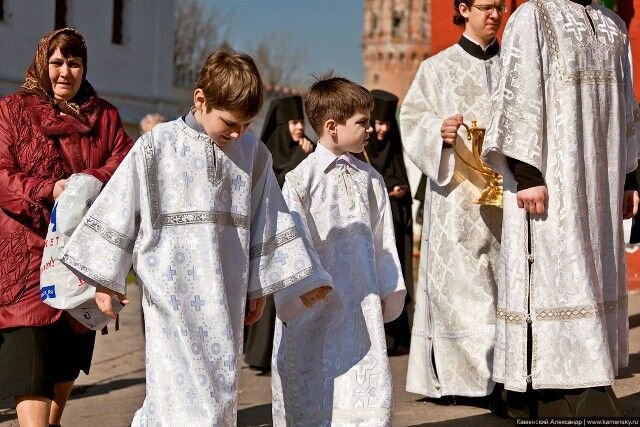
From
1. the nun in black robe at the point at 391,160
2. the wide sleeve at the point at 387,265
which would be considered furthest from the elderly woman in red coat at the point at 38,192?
the nun in black robe at the point at 391,160

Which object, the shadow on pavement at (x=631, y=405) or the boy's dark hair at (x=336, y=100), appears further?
the shadow on pavement at (x=631, y=405)

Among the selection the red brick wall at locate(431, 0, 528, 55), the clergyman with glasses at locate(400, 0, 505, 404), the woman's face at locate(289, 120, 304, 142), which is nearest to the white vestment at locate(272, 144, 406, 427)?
the clergyman with glasses at locate(400, 0, 505, 404)

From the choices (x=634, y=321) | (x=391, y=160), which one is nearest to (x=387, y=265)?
(x=634, y=321)

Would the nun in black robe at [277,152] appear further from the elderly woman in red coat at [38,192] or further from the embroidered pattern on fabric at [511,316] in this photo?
the embroidered pattern on fabric at [511,316]

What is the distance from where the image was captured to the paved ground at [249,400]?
7.04 metres

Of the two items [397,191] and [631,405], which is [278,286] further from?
[397,191]

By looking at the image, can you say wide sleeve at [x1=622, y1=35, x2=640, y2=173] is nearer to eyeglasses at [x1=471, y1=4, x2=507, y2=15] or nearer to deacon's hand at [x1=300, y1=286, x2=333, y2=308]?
eyeglasses at [x1=471, y1=4, x2=507, y2=15]

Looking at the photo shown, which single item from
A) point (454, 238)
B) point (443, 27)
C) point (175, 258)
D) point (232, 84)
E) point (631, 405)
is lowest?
point (631, 405)

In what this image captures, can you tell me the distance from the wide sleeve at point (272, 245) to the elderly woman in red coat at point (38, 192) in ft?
2.59

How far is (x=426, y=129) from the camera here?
7.36 m

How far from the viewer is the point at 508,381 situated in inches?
235

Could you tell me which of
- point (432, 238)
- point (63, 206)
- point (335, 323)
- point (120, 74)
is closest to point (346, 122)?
point (335, 323)

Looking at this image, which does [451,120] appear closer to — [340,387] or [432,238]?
[432,238]

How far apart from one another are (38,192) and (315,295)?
1237mm
